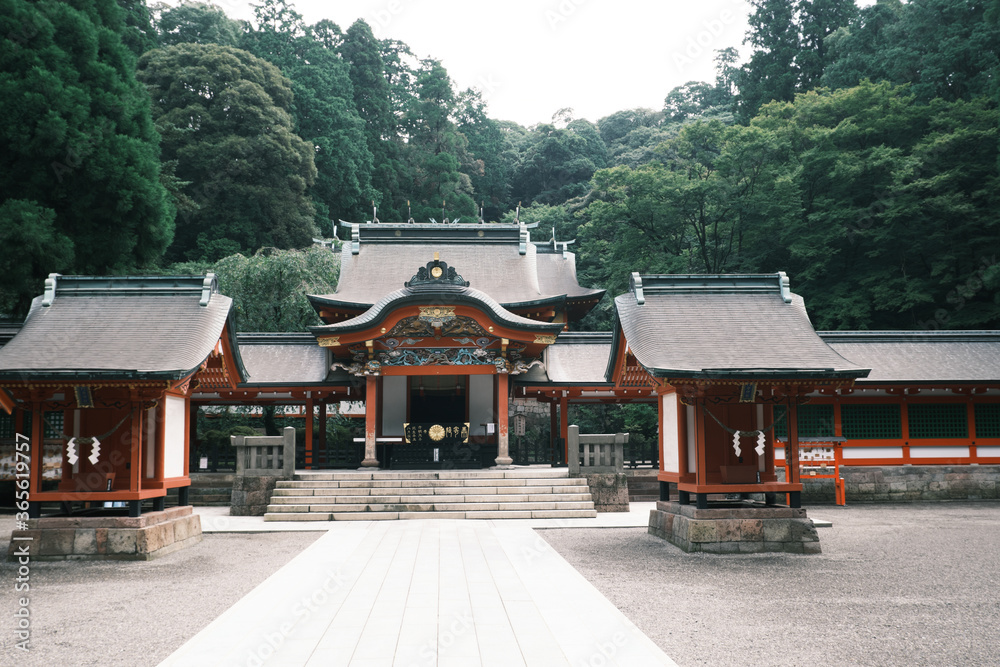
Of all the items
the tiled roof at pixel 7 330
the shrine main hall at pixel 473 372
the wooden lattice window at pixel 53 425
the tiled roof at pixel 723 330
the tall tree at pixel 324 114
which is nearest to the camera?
the tiled roof at pixel 723 330

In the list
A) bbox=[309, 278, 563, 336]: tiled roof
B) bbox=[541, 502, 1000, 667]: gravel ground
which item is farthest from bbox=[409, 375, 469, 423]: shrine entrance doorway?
bbox=[541, 502, 1000, 667]: gravel ground

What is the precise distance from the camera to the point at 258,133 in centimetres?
3806

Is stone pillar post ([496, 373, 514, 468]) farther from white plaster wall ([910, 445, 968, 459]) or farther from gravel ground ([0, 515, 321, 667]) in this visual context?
white plaster wall ([910, 445, 968, 459])

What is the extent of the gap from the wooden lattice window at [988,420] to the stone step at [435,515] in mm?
10872

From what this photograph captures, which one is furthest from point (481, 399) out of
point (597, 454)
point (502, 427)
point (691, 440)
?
point (691, 440)

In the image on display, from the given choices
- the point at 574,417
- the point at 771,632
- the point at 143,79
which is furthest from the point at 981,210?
the point at 143,79

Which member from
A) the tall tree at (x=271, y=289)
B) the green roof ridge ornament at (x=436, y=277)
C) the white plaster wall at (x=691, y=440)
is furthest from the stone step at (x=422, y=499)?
the tall tree at (x=271, y=289)

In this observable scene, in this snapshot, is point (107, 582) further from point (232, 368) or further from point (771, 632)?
point (771, 632)

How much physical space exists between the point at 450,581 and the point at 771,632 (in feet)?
11.7

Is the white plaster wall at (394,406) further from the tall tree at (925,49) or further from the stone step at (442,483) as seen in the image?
the tall tree at (925,49)

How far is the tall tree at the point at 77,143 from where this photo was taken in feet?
62.8

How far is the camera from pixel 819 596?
25.6 ft

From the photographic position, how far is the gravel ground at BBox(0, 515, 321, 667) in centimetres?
596

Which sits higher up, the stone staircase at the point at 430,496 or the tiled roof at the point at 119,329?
the tiled roof at the point at 119,329
